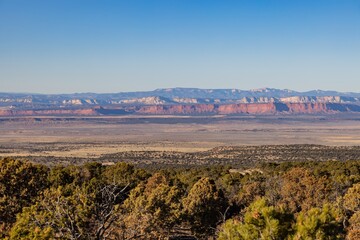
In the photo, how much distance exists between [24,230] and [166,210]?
1085 centimetres

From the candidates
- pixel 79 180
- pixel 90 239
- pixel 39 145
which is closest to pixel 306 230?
pixel 90 239

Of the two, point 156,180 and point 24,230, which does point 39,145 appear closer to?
point 156,180

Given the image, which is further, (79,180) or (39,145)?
(39,145)

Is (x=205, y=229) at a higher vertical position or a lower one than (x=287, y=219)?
lower

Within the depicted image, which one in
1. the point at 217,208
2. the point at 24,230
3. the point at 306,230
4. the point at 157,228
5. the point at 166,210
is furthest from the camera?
the point at 217,208

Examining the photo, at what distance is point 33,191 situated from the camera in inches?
1137

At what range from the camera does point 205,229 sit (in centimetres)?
2652

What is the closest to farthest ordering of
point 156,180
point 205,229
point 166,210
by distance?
1. point 166,210
2. point 205,229
3. point 156,180

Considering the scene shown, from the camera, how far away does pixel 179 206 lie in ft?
86.6

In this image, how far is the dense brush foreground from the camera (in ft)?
41.7

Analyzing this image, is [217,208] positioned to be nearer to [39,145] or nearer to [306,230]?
A: [306,230]

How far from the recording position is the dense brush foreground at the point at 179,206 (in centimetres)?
1270

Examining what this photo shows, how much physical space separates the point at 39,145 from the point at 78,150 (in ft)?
59.3

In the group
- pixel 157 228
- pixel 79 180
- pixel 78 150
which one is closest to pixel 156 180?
pixel 79 180
